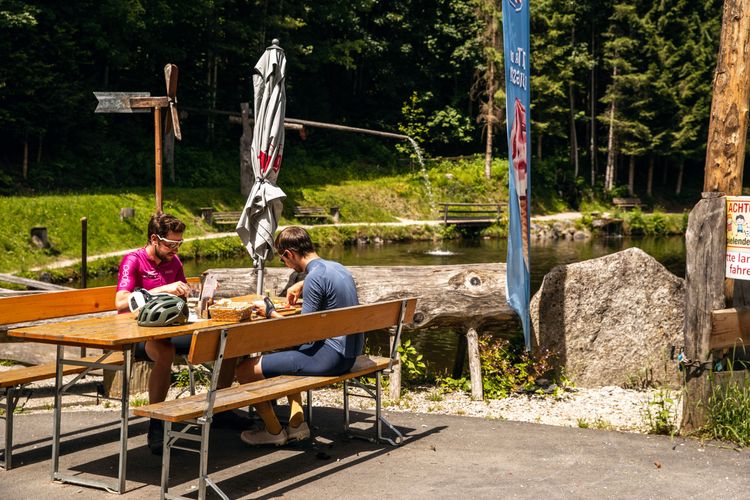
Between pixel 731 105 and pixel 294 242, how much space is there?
342 centimetres

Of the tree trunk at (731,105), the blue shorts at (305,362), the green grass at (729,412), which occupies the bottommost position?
the green grass at (729,412)

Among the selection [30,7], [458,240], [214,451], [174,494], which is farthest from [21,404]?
[458,240]

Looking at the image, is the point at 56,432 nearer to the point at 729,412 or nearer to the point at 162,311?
the point at 162,311

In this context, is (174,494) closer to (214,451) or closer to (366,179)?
(214,451)

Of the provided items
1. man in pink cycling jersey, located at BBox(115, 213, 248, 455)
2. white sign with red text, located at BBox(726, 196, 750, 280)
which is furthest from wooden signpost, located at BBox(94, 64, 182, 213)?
white sign with red text, located at BBox(726, 196, 750, 280)

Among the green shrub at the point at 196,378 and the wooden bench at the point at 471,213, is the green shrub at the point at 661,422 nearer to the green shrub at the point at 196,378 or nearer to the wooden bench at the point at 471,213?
the green shrub at the point at 196,378

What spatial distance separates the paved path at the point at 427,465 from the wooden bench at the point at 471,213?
29188mm

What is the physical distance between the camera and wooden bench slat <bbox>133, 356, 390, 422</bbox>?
531cm

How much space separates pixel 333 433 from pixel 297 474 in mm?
1124

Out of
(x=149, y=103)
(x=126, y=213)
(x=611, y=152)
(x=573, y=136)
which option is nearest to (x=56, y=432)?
(x=149, y=103)

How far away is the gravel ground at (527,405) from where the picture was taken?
7.78 meters

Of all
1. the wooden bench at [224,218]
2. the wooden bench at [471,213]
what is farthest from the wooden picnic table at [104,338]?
the wooden bench at [471,213]

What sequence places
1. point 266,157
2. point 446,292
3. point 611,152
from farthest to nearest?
point 611,152 → point 266,157 → point 446,292

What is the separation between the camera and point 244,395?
5723mm
